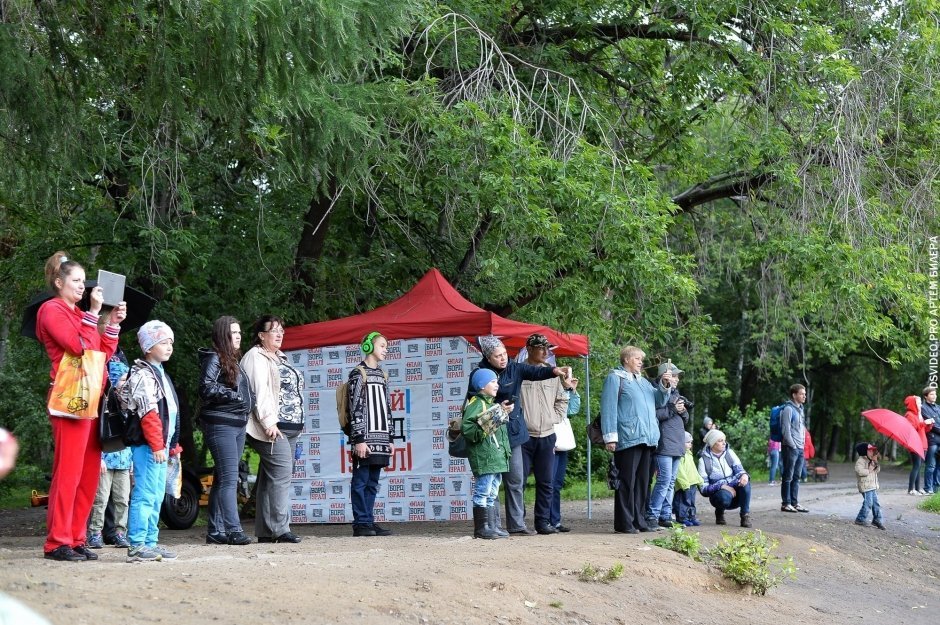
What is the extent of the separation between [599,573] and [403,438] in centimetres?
539

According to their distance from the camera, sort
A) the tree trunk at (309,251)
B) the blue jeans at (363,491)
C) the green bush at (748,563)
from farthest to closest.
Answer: the tree trunk at (309,251), the blue jeans at (363,491), the green bush at (748,563)

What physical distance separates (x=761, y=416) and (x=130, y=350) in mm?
21232

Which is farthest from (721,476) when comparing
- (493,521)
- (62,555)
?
(62,555)

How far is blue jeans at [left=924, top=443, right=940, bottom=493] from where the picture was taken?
21.8 m

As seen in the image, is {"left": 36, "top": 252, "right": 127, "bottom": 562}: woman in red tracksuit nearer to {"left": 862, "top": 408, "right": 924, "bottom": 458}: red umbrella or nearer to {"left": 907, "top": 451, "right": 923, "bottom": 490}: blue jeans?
{"left": 862, "top": 408, "right": 924, "bottom": 458}: red umbrella

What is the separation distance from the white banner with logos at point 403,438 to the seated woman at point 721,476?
2.73 m

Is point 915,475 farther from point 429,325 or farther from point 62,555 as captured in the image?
point 62,555

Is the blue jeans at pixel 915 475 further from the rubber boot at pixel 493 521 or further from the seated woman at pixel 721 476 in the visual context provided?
the rubber boot at pixel 493 521

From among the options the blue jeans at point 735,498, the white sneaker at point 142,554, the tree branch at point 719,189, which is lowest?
the white sneaker at point 142,554

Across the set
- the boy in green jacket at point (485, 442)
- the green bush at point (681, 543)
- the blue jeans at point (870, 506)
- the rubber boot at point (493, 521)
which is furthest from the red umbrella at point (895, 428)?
the boy in green jacket at point (485, 442)

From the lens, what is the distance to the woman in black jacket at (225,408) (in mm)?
9391

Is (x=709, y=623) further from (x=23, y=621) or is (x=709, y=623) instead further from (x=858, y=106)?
(x=858, y=106)

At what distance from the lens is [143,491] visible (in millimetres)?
7977

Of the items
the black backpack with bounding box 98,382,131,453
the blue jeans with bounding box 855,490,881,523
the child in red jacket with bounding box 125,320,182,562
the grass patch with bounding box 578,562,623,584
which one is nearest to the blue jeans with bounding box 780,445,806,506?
the blue jeans with bounding box 855,490,881,523
